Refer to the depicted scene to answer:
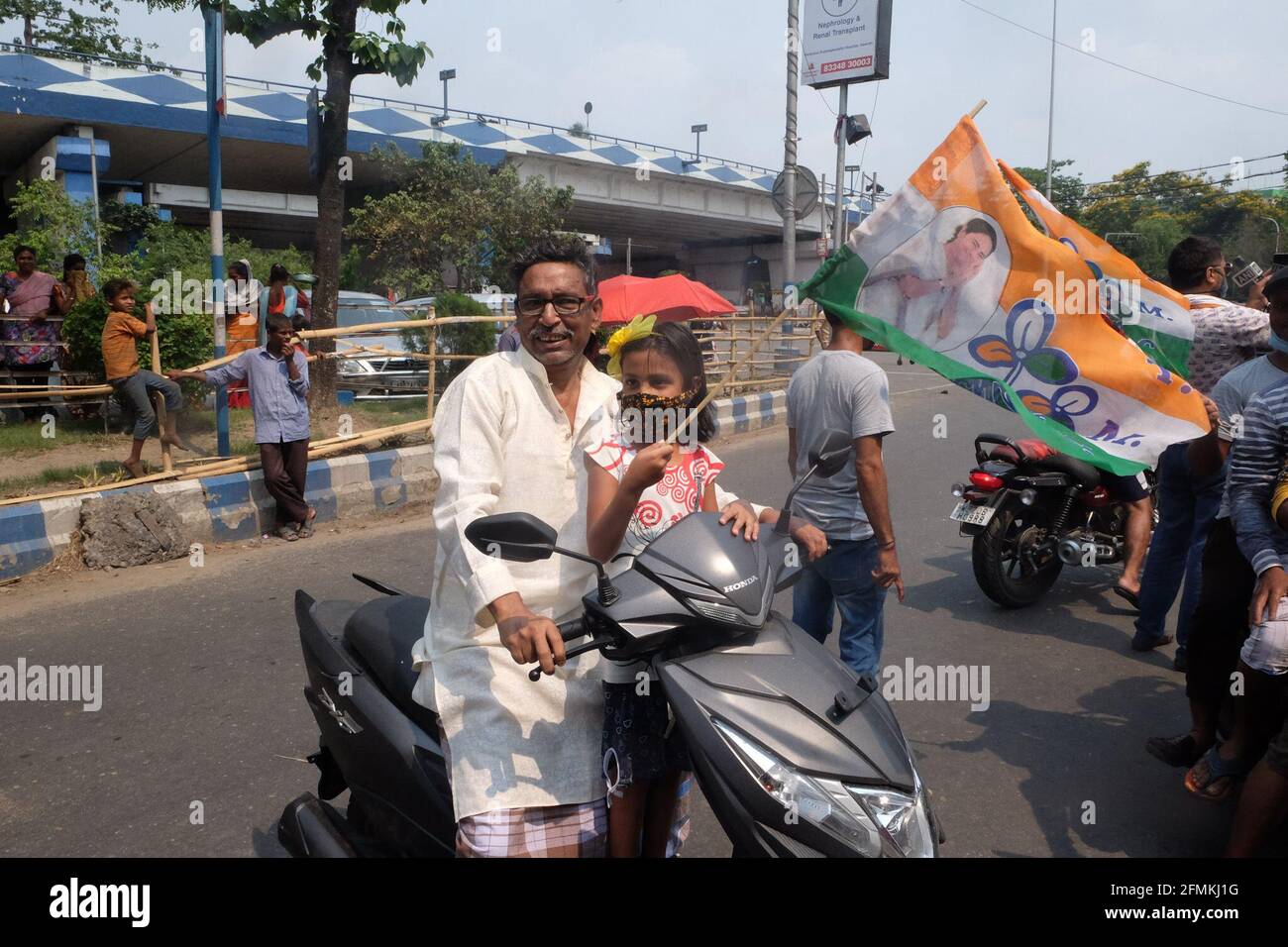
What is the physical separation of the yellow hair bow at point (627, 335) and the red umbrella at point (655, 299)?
8077 millimetres

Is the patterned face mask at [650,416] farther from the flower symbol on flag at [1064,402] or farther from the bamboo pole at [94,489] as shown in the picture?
the bamboo pole at [94,489]

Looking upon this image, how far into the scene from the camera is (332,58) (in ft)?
32.2

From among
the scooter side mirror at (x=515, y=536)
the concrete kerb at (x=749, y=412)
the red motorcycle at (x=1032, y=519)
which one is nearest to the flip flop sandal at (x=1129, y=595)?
the red motorcycle at (x=1032, y=519)

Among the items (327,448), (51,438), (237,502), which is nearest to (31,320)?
(51,438)

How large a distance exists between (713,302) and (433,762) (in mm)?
9942

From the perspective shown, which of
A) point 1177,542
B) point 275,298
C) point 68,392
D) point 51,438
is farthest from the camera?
point 275,298

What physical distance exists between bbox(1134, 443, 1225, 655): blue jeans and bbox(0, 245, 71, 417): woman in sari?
9.35 meters

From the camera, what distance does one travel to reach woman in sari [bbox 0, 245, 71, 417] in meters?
10.2

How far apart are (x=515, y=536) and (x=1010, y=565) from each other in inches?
173

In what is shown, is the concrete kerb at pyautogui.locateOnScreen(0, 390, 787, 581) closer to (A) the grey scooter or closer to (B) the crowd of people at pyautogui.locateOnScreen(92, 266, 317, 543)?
(B) the crowd of people at pyautogui.locateOnScreen(92, 266, 317, 543)

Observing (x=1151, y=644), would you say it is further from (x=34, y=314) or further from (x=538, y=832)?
(x=34, y=314)

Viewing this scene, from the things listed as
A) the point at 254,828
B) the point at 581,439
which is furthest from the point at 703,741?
the point at 254,828

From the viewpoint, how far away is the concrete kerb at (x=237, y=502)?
603cm

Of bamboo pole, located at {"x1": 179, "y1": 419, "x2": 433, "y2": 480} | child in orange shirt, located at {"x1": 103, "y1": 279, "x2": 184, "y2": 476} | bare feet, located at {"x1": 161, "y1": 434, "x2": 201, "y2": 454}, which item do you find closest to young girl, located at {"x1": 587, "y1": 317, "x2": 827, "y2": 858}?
bamboo pole, located at {"x1": 179, "y1": 419, "x2": 433, "y2": 480}
